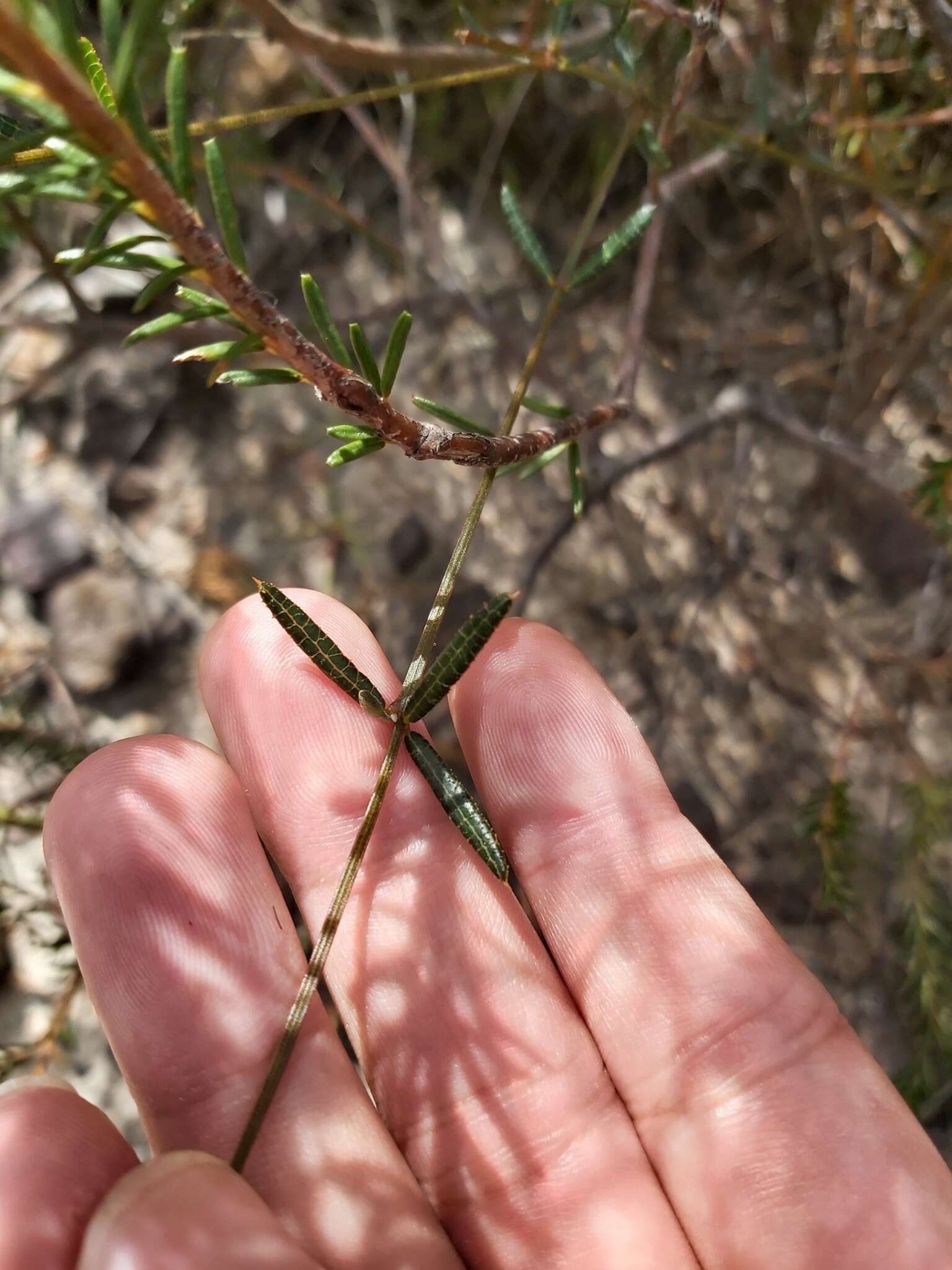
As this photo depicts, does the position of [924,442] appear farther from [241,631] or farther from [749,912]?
[241,631]

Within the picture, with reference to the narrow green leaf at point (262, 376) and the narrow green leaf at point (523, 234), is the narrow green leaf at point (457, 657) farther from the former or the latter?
the narrow green leaf at point (523, 234)

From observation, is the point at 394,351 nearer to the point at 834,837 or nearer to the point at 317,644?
the point at 317,644

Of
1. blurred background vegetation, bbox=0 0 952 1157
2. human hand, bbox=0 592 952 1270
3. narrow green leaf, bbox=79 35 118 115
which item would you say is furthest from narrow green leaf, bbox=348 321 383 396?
blurred background vegetation, bbox=0 0 952 1157

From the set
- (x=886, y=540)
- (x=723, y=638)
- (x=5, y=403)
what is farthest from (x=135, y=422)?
(x=886, y=540)

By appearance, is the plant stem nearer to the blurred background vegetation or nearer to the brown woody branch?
the brown woody branch

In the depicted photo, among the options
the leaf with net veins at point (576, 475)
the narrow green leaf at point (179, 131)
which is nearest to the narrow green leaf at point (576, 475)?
the leaf with net veins at point (576, 475)

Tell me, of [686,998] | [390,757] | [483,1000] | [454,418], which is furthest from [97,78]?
[686,998]
